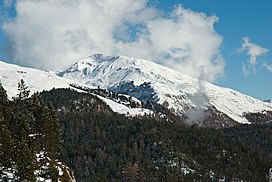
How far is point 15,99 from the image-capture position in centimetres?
14275

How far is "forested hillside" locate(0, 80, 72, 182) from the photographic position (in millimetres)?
98188

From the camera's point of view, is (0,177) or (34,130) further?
(34,130)

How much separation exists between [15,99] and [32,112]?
1439 centimetres

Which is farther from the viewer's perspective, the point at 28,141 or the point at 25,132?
the point at 25,132

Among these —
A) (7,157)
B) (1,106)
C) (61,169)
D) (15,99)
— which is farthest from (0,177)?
(15,99)

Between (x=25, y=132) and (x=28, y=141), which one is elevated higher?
(x=25, y=132)

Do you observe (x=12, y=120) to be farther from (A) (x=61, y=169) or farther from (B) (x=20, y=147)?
(B) (x=20, y=147)

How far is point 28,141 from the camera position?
10831cm

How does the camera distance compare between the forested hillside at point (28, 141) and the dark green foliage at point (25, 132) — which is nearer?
the dark green foliage at point (25, 132)

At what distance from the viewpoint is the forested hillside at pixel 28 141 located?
98188 millimetres

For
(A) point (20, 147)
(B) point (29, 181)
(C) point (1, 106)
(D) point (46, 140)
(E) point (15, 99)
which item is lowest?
(B) point (29, 181)

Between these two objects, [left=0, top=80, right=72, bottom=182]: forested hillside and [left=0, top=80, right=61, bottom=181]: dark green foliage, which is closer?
[left=0, top=80, right=61, bottom=181]: dark green foliage

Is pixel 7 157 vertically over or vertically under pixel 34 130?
under

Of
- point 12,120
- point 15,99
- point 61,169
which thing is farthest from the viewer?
point 15,99
